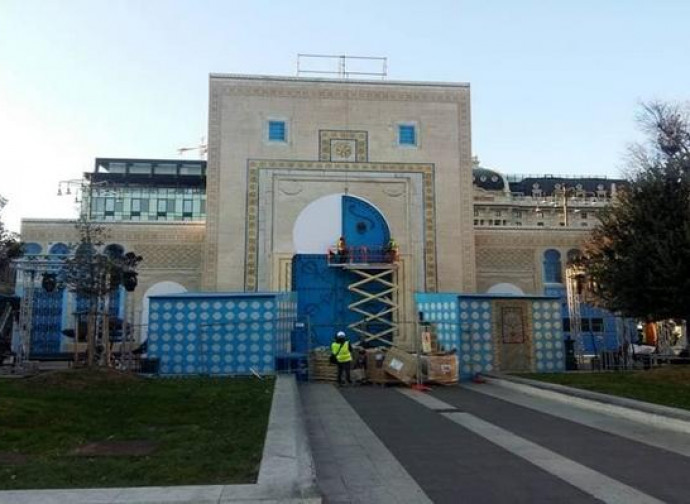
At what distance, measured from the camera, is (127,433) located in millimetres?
9938

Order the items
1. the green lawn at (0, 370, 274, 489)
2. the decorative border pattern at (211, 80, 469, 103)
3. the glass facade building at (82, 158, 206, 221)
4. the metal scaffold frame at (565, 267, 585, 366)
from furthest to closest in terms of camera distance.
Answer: the glass facade building at (82, 158, 206, 221)
the decorative border pattern at (211, 80, 469, 103)
the metal scaffold frame at (565, 267, 585, 366)
the green lawn at (0, 370, 274, 489)

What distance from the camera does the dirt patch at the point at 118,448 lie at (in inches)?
319

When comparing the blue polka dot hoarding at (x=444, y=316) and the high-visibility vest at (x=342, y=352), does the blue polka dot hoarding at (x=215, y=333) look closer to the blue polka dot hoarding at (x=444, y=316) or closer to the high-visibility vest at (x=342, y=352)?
the high-visibility vest at (x=342, y=352)

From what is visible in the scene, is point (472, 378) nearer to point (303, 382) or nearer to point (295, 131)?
point (303, 382)

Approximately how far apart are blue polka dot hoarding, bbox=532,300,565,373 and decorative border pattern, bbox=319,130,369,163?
11.5 metres

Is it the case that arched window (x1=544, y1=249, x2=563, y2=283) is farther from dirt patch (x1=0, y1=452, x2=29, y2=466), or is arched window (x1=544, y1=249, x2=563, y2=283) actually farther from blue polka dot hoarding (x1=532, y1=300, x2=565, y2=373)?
dirt patch (x1=0, y1=452, x2=29, y2=466)

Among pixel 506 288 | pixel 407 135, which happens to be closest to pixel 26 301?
pixel 407 135

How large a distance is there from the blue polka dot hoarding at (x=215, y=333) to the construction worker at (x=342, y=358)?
2912 mm

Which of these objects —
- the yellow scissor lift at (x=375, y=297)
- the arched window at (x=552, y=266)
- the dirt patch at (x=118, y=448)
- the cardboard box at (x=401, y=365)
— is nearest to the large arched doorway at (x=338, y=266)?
the yellow scissor lift at (x=375, y=297)

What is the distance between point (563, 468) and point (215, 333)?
16.7 meters

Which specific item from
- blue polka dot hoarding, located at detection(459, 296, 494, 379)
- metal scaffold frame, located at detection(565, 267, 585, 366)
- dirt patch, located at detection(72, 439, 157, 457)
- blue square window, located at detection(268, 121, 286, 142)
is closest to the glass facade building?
blue square window, located at detection(268, 121, 286, 142)

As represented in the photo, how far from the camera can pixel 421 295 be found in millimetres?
27234

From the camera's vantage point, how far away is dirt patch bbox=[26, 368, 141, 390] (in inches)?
681

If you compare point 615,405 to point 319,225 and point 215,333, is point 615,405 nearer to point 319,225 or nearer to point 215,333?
point 215,333
